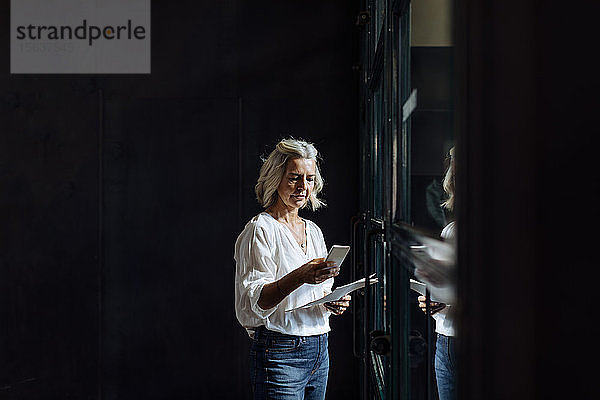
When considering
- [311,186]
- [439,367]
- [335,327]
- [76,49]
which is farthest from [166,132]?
[439,367]

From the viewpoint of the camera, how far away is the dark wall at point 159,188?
4.08 metres

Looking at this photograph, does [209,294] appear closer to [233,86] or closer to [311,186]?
[233,86]

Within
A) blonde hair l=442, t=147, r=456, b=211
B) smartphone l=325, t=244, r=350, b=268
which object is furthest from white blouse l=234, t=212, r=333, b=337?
blonde hair l=442, t=147, r=456, b=211

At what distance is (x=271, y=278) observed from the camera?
211 cm

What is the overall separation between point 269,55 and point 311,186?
78.1 inches

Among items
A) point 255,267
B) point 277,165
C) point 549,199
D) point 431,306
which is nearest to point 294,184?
point 277,165

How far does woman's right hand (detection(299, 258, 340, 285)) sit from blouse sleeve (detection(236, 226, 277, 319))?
0.46 feet

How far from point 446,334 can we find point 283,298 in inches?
56.3

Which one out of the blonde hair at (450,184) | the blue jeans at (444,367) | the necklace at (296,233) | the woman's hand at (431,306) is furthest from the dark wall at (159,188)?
the blonde hair at (450,184)

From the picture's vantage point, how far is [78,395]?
4.11 metres

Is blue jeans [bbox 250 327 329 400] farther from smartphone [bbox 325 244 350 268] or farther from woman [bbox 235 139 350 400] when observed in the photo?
smartphone [bbox 325 244 350 268]

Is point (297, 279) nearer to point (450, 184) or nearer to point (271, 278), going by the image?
point (271, 278)

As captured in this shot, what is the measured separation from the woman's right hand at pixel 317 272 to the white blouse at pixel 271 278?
0.46 ft

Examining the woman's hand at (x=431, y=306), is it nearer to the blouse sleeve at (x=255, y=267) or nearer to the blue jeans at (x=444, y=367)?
the blue jeans at (x=444, y=367)
